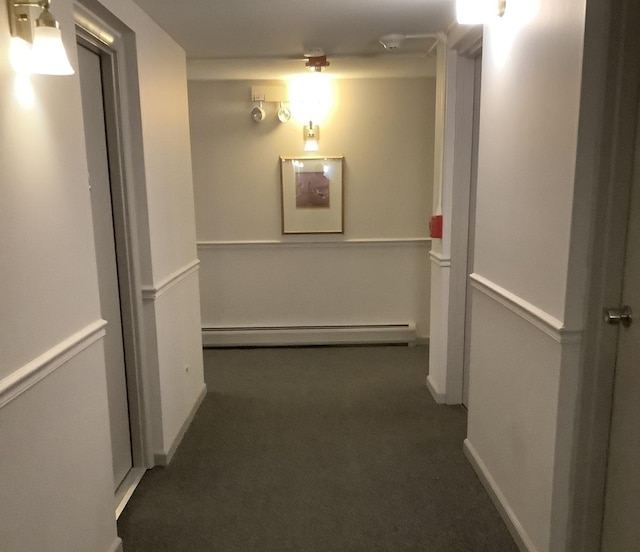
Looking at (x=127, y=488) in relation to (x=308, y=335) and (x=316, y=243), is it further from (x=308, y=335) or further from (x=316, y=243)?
(x=316, y=243)

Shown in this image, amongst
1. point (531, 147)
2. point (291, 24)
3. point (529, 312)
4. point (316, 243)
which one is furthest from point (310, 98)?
point (529, 312)

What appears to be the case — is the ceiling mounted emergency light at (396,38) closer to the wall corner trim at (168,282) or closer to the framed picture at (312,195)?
the framed picture at (312,195)

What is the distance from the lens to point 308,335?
475 centimetres

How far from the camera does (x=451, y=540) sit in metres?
2.18

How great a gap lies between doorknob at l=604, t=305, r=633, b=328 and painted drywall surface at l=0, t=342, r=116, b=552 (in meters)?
1.70

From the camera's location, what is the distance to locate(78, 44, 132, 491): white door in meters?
2.31

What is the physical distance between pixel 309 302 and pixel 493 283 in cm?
260

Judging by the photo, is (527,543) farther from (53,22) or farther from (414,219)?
(414,219)

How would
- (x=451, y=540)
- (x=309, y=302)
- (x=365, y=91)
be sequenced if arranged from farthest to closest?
(x=309, y=302) < (x=365, y=91) < (x=451, y=540)

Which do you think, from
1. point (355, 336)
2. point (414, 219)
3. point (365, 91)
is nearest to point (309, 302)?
point (355, 336)

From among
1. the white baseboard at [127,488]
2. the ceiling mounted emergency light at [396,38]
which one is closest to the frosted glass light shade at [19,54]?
the white baseboard at [127,488]

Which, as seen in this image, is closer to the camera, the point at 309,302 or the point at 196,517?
the point at 196,517

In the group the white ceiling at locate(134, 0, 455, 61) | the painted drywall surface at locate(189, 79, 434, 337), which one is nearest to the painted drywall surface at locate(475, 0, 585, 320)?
the white ceiling at locate(134, 0, 455, 61)

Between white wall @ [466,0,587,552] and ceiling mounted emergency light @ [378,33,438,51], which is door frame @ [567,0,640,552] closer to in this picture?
white wall @ [466,0,587,552]
